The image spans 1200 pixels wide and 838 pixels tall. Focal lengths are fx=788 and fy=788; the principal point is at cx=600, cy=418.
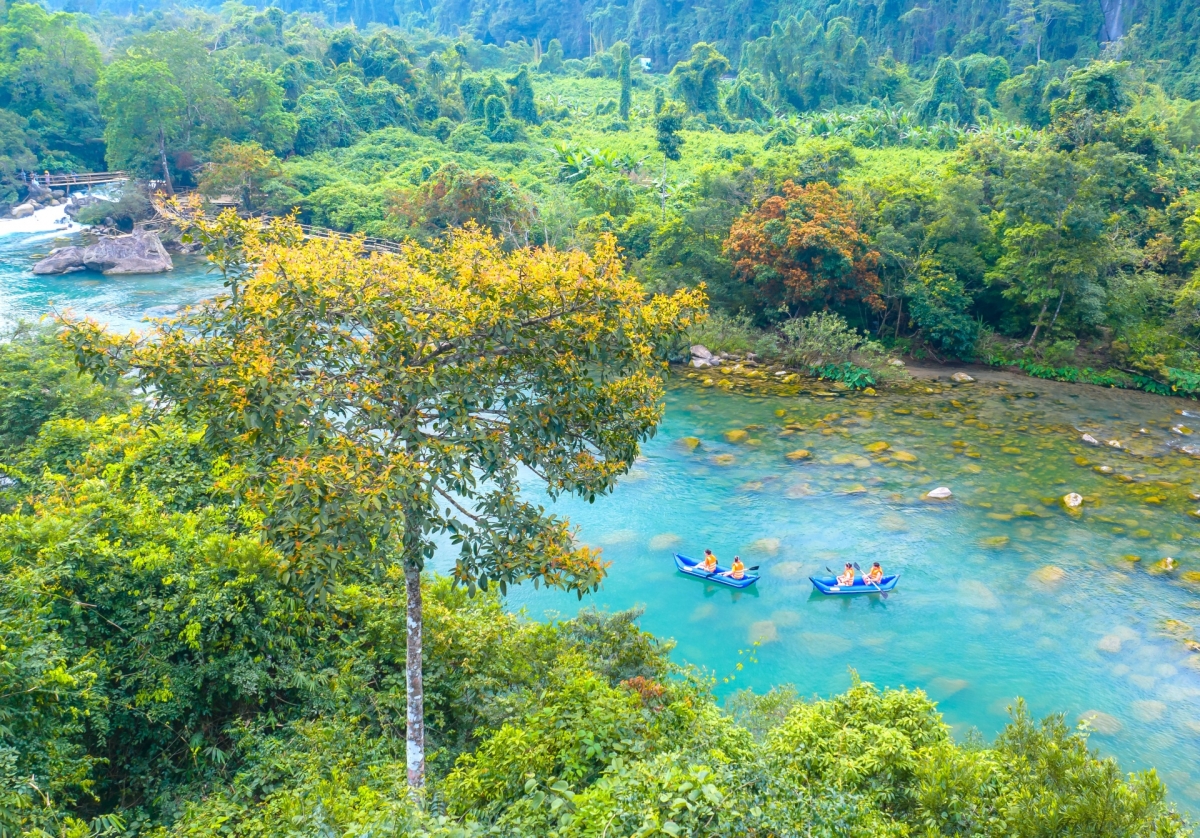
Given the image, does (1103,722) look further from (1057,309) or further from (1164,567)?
(1057,309)

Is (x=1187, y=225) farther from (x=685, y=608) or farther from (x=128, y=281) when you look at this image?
(x=128, y=281)

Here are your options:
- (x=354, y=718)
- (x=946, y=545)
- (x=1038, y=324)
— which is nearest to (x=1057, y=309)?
(x=1038, y=324)

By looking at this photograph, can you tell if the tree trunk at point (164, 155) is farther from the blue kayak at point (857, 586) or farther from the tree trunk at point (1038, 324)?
the tree trunk at point (1038, 324)

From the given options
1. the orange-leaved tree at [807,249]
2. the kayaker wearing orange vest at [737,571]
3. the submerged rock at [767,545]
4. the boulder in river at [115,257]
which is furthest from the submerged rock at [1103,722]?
the boulder in river at [115,257]

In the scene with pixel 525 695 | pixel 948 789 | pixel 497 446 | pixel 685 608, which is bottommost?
pixel 685 608

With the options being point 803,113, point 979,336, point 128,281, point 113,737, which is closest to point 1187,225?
point 979,336

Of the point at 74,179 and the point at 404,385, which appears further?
the point at 74,179

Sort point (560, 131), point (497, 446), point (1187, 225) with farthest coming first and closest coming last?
point (560, 131)
point (1187, 225)
point (497, 446)
